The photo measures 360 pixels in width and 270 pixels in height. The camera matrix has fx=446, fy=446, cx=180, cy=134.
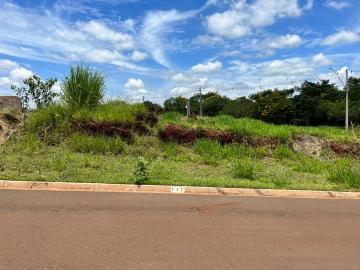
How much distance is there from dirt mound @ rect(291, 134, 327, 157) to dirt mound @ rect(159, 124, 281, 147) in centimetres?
88

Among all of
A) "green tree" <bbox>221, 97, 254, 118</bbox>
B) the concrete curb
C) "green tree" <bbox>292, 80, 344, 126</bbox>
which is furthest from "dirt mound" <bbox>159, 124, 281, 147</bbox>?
"green tree" <bbox>221, 97, 254, 118</bbox>

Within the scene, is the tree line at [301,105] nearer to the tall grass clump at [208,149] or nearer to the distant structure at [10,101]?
the distant structure at [10,101]

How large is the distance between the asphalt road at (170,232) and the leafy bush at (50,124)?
555 cm

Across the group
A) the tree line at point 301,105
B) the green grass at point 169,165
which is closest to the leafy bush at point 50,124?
the green grass at point 169,165

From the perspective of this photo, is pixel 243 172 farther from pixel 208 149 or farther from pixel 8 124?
pixel 8 124

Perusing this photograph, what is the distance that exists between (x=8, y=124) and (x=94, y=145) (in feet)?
11.1

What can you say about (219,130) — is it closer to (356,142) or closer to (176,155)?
(176,155)

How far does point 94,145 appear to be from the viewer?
43.8ft

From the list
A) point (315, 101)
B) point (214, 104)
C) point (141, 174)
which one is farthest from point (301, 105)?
point (141, 174)

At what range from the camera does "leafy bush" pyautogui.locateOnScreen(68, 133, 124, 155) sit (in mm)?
13289

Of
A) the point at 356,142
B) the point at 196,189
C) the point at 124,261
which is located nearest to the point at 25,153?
the point at 196,189

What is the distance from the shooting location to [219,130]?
15.5 metres

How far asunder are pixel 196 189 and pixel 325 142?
8.27 m

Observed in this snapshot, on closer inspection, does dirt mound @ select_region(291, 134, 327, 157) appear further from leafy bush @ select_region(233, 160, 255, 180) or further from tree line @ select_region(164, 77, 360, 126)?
tree line @ select_region(164, 77, 360, 126)
